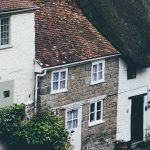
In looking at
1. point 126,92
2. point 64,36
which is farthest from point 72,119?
point 126,92

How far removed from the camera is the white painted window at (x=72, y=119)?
38.4 m

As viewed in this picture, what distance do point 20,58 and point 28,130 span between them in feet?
10.2

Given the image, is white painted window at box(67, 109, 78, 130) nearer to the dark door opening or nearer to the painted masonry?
the painted masonry

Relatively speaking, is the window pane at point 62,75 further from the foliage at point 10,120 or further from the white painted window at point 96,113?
the foliage at point 10,120

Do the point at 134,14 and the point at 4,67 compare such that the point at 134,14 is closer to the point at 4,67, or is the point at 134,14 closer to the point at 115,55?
the point at 115,55

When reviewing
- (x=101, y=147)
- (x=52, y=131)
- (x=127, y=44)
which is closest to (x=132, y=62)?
(x=127, y=44)

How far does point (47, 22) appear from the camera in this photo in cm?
3859

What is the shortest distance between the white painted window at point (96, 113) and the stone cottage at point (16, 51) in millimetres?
4692

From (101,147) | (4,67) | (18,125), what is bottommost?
(101,147)

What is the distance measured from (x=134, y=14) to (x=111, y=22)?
2.05m

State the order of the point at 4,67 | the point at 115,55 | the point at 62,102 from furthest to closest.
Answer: the point at 115,55
the point at 62,102
the point at 4,67

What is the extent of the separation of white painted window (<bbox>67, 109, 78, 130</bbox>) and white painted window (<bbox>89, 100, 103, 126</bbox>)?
1012 mm

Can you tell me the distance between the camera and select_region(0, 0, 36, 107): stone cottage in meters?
34.2

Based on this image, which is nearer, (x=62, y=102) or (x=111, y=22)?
(x=62, y=102)
